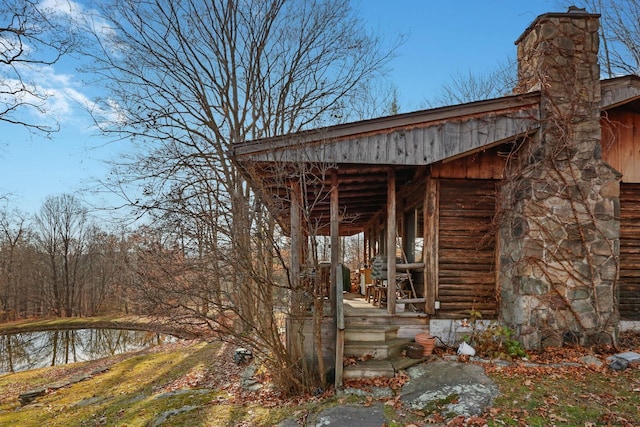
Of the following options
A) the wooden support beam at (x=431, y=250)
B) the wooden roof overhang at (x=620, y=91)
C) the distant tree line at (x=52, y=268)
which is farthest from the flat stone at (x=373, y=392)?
the distant tree line at (x=52, y=268)

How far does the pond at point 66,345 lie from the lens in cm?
1689

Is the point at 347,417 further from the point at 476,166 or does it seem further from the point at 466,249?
the point at 476,166

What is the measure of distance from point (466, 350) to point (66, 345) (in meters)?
21.7

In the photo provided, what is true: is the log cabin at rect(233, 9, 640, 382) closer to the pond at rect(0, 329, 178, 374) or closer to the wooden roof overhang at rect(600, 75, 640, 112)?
the wooden roof overhang at rect(600, 75, 640, 112)

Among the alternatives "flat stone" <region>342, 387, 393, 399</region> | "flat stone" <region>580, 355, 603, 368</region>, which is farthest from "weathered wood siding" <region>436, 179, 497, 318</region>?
"flat stone" <region>342, 387, 393, 399</region>

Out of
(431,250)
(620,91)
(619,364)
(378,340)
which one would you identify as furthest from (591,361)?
(620,91)

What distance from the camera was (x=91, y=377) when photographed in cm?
1139

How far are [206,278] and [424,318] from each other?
3871 millimetres

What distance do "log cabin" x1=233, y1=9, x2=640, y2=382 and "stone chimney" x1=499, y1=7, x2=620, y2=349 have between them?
2 centimetres

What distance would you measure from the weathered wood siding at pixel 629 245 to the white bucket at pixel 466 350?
344cm

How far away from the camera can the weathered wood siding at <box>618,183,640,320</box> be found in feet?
23.1

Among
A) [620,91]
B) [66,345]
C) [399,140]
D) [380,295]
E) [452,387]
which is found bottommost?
[66,345]

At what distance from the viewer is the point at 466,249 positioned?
6.77 meters

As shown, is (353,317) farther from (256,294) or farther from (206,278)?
(206,278)
